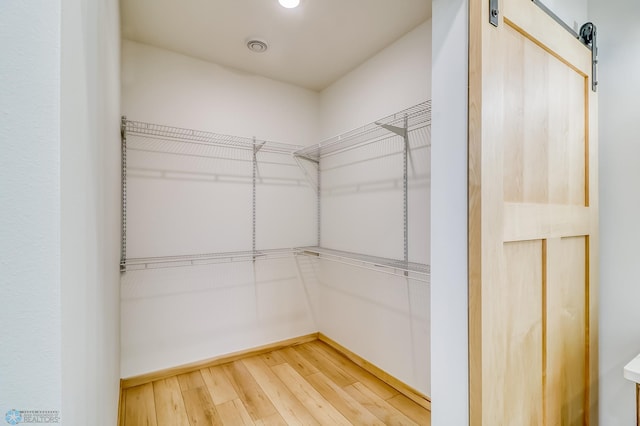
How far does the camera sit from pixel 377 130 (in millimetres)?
2025

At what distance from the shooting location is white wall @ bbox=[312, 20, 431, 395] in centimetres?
179

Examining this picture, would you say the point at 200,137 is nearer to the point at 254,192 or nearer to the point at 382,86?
the point at 254,192

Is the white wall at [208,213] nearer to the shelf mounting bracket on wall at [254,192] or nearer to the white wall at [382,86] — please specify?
the shelf mounting bracket on wall at [254,192]

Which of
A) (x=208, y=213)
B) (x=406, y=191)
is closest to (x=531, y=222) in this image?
(x=406, y=191)

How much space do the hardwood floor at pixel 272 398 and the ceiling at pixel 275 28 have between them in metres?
2.37

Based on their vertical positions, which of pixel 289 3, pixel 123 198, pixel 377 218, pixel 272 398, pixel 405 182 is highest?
pixel 289 3

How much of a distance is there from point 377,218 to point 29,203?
1.94 metres

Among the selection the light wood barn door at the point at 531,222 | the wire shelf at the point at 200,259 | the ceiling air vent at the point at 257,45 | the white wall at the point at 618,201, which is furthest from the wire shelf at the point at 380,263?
the ceiling air vent at the point at 257,45

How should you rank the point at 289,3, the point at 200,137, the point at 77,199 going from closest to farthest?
the point at 77,199, the point at 289,3, the point at 200,137

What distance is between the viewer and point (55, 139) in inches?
13.3

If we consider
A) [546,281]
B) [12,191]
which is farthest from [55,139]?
[546,281]

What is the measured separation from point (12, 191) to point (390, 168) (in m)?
1.91

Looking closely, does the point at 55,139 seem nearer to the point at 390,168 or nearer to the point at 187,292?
the point at 390,168

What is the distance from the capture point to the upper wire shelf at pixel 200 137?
1.96 metres
